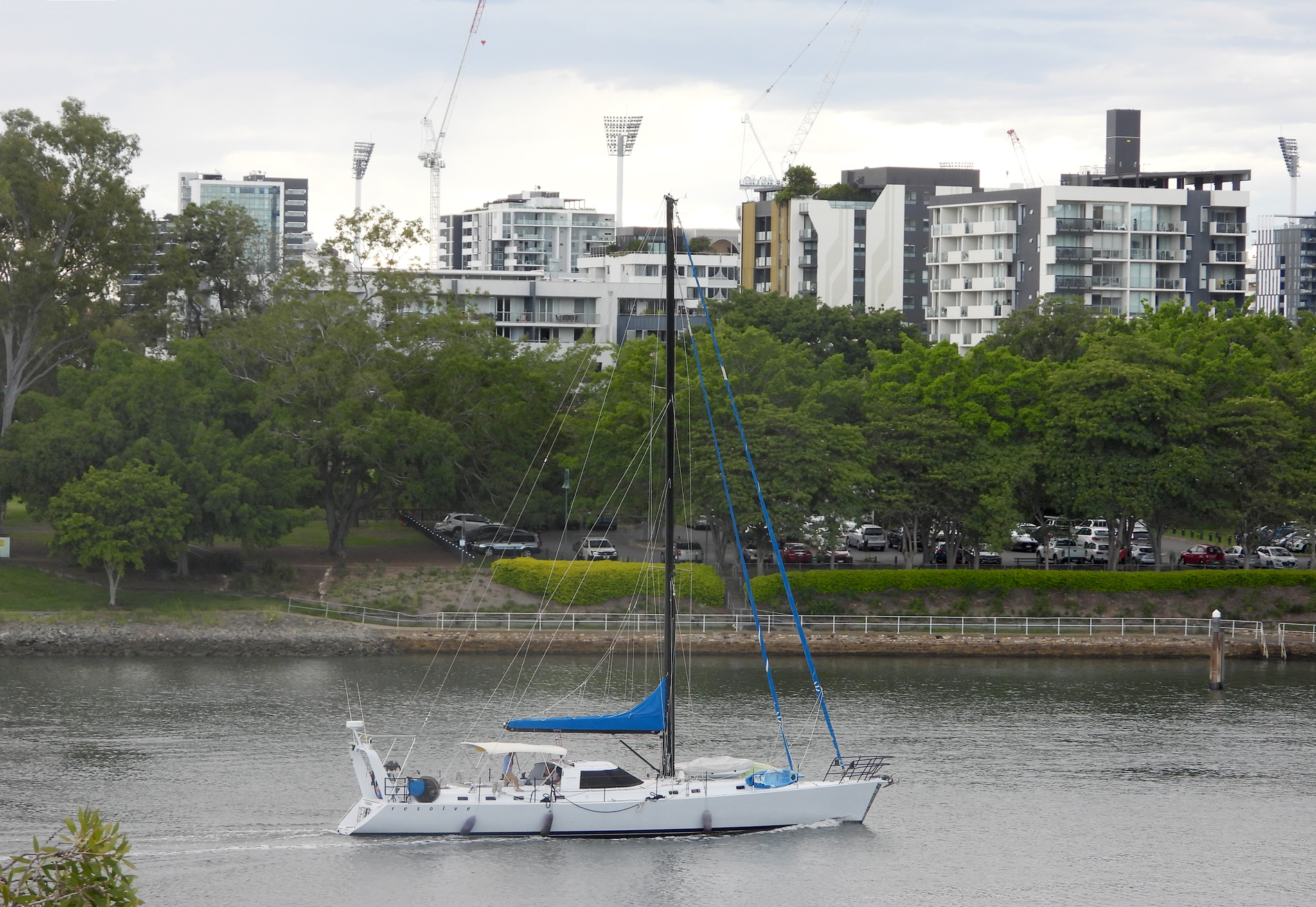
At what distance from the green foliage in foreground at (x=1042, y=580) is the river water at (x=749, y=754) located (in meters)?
6.17

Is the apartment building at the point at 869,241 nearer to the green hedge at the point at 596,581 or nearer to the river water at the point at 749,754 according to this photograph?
the green hedge at the point at 596,581

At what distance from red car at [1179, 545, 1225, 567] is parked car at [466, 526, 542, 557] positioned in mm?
29163

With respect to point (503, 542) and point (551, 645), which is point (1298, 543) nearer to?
point (503, 542)

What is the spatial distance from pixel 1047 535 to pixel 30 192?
1854 inches

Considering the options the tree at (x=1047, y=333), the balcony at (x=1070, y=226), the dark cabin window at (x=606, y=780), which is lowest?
the dark cabin window at (x=606, y=780)

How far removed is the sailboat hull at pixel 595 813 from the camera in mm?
30172

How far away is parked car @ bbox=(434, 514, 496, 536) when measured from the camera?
220 feet

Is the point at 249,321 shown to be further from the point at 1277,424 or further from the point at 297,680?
the point at 1277,424

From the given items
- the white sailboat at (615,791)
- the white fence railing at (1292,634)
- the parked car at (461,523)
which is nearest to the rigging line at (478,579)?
the parked car at (461,523)

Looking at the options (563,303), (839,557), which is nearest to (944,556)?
(839,557)

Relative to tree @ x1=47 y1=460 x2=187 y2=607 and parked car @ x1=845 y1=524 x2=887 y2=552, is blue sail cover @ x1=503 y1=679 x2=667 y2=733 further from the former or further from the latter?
parked car @ x1=845 y1=524 x2=887 y2=552

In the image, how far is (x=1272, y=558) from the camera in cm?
6462

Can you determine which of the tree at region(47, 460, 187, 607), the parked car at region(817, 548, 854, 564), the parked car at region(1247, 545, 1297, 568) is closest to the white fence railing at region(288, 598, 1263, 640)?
the tree at region(47, 460, 187, 607)

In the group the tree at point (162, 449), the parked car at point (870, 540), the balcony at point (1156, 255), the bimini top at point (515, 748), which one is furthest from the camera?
the balcony at point (1156, 255)
